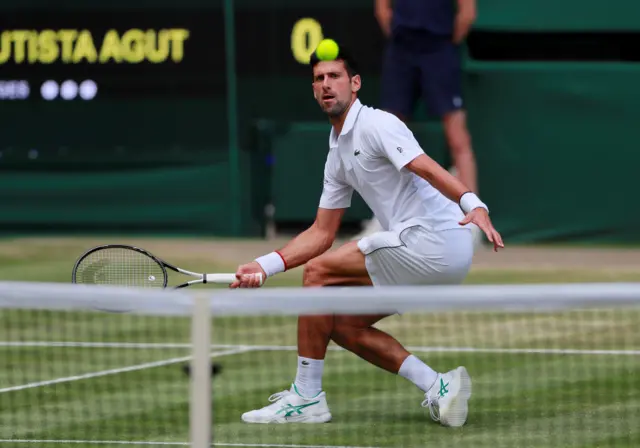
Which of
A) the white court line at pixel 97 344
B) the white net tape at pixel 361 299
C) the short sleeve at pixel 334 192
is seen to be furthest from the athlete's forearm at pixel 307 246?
the white net tape at pixel 361 299

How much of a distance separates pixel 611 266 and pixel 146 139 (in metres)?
3.66

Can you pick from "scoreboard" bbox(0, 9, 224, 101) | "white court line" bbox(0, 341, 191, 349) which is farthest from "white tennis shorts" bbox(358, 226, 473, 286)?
"scoreboard" bbox(0, 9, 224, 101)

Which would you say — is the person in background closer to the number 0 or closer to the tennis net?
the number 0

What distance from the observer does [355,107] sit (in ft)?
18.5

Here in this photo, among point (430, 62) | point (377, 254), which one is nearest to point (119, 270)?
point (377, 254)

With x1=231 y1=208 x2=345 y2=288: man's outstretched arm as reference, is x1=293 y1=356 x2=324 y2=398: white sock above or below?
below

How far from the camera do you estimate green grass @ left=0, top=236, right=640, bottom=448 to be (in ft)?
17.1

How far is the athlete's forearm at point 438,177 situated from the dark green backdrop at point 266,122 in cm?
558

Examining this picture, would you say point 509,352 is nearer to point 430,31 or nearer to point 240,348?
point 240,348

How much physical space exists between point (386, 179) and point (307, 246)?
1.51ft

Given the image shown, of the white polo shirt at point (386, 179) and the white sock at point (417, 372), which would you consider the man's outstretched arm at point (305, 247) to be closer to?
the white polo shirt at point (386, 179)

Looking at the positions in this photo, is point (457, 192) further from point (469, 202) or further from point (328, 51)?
point (328, 51)

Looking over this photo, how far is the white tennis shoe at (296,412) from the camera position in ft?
17.9

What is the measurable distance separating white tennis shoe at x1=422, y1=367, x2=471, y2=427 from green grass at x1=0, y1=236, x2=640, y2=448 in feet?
0.16
